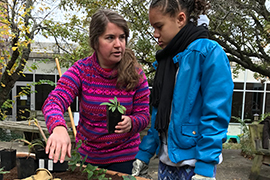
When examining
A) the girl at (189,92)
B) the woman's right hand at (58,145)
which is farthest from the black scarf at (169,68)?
the woman's right hand at (58,145)

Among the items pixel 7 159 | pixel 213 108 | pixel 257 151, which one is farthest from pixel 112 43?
pixel 257 151

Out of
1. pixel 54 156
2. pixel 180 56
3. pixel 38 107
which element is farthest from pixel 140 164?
pixel 38 107

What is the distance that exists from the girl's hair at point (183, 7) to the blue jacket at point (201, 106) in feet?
0.54

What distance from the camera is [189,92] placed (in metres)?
1.12

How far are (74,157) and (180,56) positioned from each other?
0.93 meters

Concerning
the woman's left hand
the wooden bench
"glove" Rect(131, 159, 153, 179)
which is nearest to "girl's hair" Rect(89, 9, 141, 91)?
the woman's left hand

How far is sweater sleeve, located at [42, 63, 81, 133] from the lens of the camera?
122 cm

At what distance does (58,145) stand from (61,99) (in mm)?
364

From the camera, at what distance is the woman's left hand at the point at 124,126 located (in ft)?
4.54

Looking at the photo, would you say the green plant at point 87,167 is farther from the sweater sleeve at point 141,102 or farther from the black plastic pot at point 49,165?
the sweater sleeve at point 141,102

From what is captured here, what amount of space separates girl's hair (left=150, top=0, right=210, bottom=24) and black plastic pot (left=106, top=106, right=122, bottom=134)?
0.58 meters

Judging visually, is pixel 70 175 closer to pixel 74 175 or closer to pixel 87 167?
pixel 74 175

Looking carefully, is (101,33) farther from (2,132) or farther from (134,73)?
(2,132)

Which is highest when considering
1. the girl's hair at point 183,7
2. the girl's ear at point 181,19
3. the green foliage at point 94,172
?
the girl's hair at point 183,7
